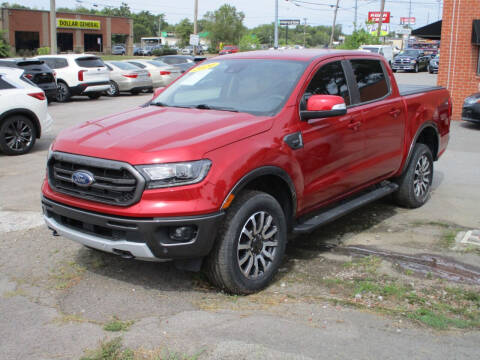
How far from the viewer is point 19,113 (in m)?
10.5

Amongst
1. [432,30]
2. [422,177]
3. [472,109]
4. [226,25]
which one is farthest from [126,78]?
[226,25]

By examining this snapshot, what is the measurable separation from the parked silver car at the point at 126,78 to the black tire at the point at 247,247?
762 inches

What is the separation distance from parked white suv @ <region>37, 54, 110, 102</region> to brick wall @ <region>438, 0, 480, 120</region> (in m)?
11.8

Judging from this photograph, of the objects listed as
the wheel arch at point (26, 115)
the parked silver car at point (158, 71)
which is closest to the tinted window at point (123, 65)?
the parked silver car at point (158, 71)

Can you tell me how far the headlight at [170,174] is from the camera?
13.1 feet

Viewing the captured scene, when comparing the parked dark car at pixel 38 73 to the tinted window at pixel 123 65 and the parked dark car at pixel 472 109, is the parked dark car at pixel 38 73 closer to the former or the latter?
the tinted window at pixel 123 65

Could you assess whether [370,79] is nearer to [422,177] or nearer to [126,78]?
[422,177]

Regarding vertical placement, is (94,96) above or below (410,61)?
below

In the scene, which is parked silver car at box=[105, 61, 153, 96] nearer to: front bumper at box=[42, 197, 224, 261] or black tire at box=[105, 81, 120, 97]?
black tire at box=[105, 81, 120, 97]

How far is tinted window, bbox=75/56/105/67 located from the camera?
20.7m

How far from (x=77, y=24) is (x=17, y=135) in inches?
2398

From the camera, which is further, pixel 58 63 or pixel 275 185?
pixel 58 63

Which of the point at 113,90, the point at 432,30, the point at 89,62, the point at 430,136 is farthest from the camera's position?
the point at 113,90

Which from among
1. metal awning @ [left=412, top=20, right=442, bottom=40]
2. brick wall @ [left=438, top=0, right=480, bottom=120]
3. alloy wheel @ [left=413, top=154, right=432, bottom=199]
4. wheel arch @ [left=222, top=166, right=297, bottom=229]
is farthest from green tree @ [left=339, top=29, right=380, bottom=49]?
wheel arch @ [left=222, top=166, right=297, bottom=229]
